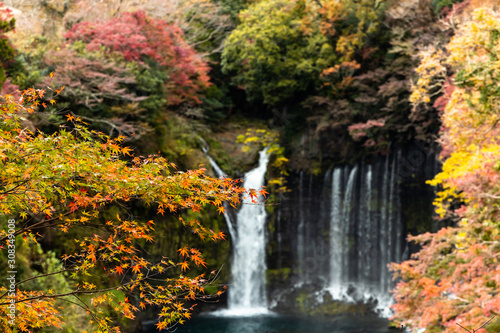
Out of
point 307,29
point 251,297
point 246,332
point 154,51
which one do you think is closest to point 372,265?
point 251,297

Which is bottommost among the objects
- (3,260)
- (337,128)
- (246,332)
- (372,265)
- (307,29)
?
(246,332)

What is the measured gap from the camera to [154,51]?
53.6 ft

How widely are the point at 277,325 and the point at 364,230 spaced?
542 cm

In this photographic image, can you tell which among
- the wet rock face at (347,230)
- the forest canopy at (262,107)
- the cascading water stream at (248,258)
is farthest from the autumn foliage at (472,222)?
the cascading water stream at (248,258)

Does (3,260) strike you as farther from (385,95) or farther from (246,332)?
(385,95)

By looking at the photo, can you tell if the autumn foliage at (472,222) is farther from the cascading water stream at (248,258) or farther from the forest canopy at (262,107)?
the cascading water stream at (248,258)

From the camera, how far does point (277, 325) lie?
16.4m

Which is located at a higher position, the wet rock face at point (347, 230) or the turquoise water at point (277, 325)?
the wet rock face at point (347, 230)

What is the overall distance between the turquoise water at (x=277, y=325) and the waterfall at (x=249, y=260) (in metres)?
1.60

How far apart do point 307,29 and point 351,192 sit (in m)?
7.00

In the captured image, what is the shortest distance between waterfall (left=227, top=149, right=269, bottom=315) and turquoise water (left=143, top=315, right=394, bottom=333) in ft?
5.26

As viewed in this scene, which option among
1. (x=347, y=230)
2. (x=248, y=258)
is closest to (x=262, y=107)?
(x=347, y=230)

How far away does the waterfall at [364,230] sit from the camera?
734 inches

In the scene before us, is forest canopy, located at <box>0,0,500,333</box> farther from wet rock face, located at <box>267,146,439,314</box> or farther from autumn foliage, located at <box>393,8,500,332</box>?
wet rock face, located at <box>267,146,439,314</box>
